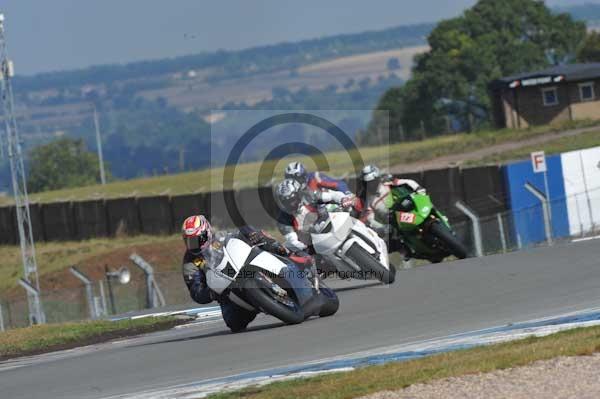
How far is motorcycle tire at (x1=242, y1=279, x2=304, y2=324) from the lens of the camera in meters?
13.1

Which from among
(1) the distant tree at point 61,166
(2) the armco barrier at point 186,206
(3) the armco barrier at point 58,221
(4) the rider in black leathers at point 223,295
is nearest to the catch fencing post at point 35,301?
(4) the rider in black leathers at point 223,295

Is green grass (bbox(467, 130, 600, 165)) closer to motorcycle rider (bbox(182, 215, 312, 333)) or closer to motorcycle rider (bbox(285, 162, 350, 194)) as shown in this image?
motorcycle rider (bbox(285, 162, 350, 194))

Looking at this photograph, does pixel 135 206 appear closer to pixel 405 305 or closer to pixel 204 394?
pixel 405 305

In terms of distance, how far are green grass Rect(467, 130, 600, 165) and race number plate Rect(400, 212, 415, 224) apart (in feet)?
82.6

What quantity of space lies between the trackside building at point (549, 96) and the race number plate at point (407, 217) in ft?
130

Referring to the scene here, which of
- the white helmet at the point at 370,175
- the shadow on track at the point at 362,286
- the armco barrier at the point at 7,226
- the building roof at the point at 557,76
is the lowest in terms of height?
the armco barrier at the point at 7,226

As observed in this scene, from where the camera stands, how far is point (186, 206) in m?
43.1

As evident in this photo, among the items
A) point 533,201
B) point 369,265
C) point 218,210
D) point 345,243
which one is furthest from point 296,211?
point 218,210

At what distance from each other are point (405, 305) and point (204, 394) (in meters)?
4.84

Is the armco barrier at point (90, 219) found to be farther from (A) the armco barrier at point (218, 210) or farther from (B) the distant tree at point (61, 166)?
(B) the distant tree at point (61, 166)

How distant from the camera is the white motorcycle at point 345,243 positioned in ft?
51.6

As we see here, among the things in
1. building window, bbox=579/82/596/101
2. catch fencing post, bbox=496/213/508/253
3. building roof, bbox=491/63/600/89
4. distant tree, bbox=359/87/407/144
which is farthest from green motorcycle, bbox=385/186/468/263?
distant tree, bbox=359/87/407/144

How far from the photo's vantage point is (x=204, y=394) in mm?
10023

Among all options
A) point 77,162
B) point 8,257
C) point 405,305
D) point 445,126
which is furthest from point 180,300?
point 77,162
